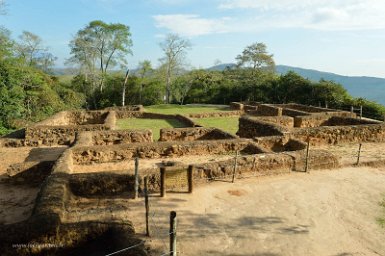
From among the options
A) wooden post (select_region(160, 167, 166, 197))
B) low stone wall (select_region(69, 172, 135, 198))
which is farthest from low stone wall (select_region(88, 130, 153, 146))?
wooden post (select_region(160, 167, 166, 197))

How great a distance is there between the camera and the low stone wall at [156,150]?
431 inches

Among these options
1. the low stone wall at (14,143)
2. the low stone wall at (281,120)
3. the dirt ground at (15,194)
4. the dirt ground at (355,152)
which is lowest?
the dirt ground at (15,194)

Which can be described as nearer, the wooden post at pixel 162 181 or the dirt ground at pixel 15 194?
the dirt ground at pixel 15 194

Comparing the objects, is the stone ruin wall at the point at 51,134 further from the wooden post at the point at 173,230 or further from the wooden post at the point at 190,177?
the wooden post at the point at 173,230

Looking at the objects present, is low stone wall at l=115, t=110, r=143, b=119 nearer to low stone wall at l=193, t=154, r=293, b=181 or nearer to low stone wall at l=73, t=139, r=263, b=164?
low stone wall at l=73, t=139, r=263, b=164

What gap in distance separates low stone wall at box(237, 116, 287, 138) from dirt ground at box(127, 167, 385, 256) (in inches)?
166

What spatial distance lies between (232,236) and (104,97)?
115 feet

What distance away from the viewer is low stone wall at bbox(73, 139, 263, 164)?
35.9 feet

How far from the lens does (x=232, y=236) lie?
6020 millimetres

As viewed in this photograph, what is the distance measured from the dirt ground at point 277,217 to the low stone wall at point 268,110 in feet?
47.6

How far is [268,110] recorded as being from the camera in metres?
25.3

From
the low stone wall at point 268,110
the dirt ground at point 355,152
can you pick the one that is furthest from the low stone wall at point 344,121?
the low stone wall at point 268,110

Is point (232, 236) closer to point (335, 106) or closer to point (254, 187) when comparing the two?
point (254, 187)

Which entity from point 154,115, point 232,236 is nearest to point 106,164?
point 232,236
